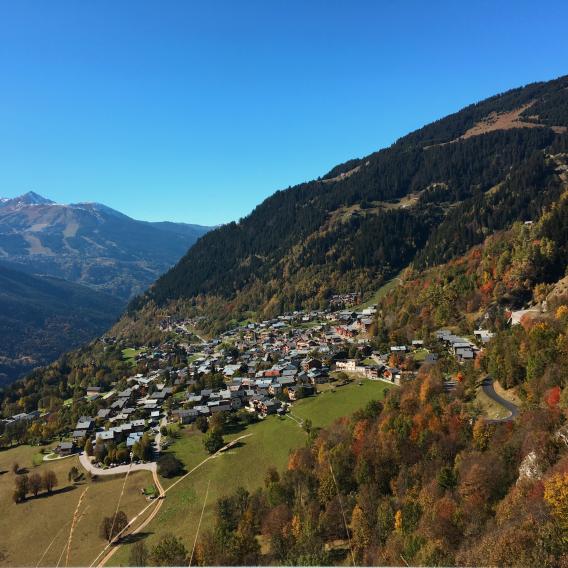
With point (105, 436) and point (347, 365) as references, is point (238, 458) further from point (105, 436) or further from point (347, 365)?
point (347, 365)

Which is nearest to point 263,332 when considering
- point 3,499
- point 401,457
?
point 3,499

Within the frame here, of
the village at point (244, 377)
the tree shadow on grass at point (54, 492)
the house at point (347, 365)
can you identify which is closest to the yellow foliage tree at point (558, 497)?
the village at point (244, 377)

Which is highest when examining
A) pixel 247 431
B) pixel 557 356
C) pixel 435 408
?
pixel 557 356

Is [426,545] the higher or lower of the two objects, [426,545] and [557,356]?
the lower

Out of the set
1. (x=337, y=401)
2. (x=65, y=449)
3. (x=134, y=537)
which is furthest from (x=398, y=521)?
(x=65, y=449)

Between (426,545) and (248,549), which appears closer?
(426,545)

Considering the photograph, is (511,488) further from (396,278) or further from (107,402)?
(396,278)
